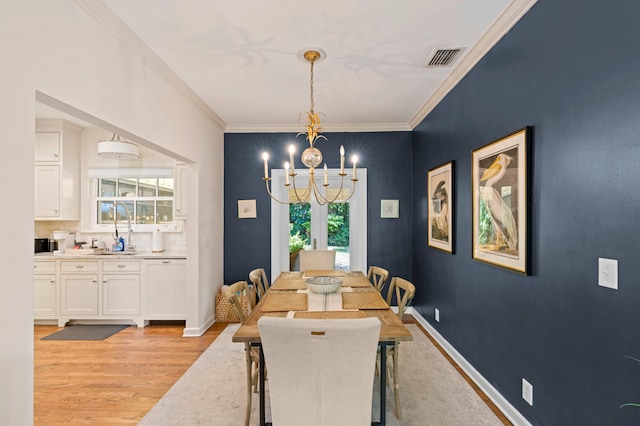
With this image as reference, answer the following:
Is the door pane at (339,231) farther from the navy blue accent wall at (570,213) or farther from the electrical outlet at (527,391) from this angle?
the electrical outlet at (527,391)

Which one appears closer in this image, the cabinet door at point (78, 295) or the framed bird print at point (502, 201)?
the framed bird print at point (502, 201)

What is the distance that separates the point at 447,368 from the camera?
311 centimetres

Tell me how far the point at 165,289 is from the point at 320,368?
11.4ft

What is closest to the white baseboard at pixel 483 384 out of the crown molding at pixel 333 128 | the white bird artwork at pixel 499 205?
the white bird artwork at pixel 499 205

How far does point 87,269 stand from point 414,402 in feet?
13.6

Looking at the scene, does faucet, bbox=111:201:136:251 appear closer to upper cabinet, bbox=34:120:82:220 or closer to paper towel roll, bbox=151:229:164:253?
paper towel roll, bbox=151:229:164:253

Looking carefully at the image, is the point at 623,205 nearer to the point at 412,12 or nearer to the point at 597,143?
the point at 597,143

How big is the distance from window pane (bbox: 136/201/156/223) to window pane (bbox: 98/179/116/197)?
40 centimetres

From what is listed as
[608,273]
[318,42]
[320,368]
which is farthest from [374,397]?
[318,42]

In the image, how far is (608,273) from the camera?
1.49m

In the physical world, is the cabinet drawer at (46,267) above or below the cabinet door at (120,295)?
above

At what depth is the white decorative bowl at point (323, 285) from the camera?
106 inches

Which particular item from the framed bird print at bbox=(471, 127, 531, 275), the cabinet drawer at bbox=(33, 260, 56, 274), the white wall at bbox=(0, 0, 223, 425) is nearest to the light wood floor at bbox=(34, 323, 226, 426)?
the cabinet drawer at bbox=(33, 260, 56, 274)

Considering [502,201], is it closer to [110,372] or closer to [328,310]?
[328,310]
